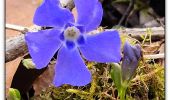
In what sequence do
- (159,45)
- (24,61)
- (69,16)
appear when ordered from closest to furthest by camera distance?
(69,16) → (24,61) → (159,45)

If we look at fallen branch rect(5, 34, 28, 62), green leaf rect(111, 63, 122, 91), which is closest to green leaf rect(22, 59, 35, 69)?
fallen branch rect(5, 34, 28, 62)

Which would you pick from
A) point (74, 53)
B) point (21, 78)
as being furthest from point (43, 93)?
point (74, 53)

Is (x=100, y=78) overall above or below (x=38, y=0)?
below

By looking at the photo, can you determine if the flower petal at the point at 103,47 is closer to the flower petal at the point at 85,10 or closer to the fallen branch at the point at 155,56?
the flower petal at the point at 85,10

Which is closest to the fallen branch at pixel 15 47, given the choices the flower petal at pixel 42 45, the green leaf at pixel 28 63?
the green leaf at pixel 28 63

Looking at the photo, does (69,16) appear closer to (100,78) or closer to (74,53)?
(74,53)

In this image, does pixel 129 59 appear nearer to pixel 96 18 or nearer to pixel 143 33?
pixel 96 18

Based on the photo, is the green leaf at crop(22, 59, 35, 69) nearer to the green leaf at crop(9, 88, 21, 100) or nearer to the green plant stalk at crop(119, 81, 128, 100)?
the green leaf at crop(9, 88, 21, 100)
